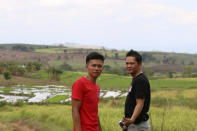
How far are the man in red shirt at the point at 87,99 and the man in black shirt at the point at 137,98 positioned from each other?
612 mm

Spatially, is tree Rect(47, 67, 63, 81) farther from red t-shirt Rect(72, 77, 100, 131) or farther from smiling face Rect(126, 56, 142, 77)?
red t-shirt Rect(72, 77, 100, 131)

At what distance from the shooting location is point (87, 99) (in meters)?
3.37

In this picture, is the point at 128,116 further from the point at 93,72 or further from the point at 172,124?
the point at 172,124

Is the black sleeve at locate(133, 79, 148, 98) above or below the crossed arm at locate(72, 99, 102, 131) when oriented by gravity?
above

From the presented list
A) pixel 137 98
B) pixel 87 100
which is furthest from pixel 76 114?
pixel 137 98

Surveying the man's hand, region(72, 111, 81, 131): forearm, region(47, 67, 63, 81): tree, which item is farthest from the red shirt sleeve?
region(47, 67, 63, 81): tree

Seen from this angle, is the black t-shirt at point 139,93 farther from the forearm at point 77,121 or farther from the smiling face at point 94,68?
the forearm at point 77,121

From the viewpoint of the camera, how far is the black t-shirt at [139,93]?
366 centimetres

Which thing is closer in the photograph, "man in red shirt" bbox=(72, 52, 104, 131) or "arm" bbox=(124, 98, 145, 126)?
"man in red shirt" bbox=(72, 52, 104, 131)

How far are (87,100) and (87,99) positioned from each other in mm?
16

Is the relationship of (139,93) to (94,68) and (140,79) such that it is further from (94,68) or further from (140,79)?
(94,68)

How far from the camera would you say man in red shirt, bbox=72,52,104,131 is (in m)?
3.26

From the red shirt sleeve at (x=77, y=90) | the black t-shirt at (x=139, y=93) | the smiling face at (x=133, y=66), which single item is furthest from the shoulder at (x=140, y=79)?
the red shirt sleeve at (x=77, y=90)

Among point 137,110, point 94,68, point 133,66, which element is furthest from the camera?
point 133,66
